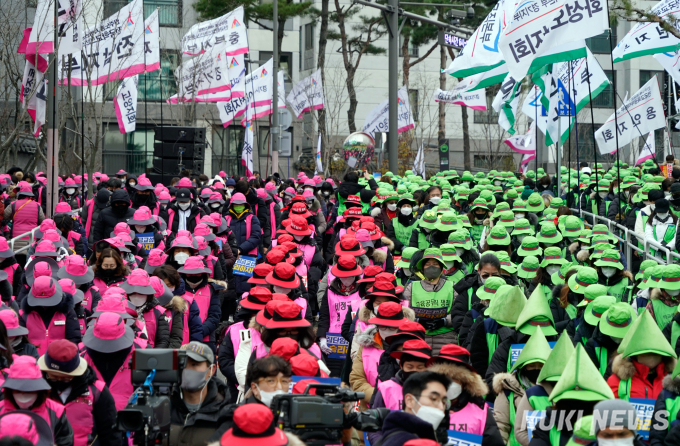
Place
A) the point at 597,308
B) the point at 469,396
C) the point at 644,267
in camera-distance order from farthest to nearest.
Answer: the point at 644,267
the point at 597,308
the point at 469,396

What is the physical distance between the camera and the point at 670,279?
8.76m

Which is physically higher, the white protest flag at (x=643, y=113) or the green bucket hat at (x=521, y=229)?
the white protest flag at (x=643, y=113)

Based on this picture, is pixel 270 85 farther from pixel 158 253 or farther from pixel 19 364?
pixel 19 364

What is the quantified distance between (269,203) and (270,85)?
14.8 m

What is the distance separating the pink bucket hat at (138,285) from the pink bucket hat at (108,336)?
1183 millimetres

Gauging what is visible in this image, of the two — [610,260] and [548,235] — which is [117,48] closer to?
[548,235]

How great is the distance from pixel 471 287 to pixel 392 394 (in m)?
3.54

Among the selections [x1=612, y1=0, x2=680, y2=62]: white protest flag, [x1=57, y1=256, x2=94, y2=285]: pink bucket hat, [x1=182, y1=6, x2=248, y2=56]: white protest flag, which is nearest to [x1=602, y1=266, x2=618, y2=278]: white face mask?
[x1=57, y1=256, x2=94, y2=285]: pink bucket hat

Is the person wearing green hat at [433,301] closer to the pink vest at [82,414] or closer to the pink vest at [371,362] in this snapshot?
the pink vest at [371,362]

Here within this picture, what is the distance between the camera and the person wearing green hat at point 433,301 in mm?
9703

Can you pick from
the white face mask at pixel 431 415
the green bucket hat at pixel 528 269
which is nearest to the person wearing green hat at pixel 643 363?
the white face mask at pixel 431 415

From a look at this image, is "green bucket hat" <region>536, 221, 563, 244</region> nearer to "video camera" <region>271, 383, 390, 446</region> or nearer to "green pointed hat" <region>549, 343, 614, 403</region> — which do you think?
"green pointed hat" <region>549, 343, 614, 403</region>

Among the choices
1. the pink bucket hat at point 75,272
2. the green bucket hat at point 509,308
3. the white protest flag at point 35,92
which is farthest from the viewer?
the white protest flag at point 35,92

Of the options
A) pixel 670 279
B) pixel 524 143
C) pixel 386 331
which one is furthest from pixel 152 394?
pixel 524 143
